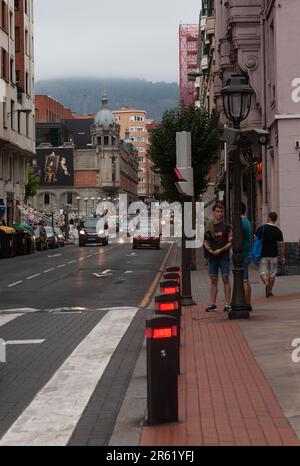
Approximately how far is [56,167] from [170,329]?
433ft

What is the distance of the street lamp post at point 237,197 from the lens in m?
13.0

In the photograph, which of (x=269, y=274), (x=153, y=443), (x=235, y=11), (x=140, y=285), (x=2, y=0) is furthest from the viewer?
(x=2, y=0)

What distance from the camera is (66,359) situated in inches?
389

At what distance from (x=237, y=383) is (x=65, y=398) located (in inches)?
68.6

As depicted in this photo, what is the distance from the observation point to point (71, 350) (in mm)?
10570

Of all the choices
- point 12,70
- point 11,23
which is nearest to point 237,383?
point 12,70

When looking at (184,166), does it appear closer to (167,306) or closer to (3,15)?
(167,306)

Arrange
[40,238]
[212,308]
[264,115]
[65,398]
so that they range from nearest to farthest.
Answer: [65,398] < [212,308] < [264,115] < [40,238]

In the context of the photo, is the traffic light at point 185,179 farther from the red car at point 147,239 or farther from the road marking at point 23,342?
the red car at point 147,239

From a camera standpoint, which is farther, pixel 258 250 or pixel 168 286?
pixel 258 250

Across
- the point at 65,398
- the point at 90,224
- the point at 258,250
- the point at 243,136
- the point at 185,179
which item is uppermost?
the point at 243,136

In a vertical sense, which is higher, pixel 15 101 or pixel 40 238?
pixel 15 101
